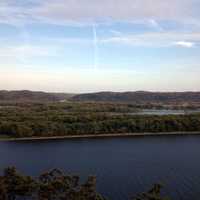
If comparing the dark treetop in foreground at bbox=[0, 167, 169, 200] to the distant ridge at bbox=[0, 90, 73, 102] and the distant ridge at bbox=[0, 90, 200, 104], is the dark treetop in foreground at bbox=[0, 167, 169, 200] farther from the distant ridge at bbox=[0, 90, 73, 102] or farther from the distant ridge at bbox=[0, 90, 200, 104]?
the distant ridge at bbox=[0, 90, 73, 102]

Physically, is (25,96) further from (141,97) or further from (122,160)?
(122,160)

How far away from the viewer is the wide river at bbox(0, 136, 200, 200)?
11.5 metres

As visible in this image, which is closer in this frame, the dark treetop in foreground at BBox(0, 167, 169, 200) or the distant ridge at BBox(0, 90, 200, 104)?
the dark treetop in foreground at BBox(0, 167, 169, 200)

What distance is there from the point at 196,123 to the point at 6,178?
893 inches

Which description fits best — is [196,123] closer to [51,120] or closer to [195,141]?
[195,141]

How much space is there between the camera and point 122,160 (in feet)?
52.1

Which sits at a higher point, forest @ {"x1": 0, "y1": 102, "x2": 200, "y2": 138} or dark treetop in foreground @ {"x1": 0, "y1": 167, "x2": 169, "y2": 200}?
dark treetop in foreground @ {"x1": 0, "y1": 167, "x2": 169, "y2": 200}

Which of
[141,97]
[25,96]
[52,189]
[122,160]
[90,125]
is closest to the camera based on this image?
[52,189]

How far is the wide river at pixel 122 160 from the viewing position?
Answer: 11.5 m

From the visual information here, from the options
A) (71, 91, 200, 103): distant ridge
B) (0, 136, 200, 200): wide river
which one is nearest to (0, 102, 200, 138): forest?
(0, 136, 200, 200): wide river

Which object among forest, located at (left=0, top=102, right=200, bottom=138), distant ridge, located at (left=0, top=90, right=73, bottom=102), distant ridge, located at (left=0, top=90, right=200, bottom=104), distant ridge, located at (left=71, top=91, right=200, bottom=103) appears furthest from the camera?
distant ridge, located at (left=0, top=90, right=73, bottom=102)

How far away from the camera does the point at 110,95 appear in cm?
7762

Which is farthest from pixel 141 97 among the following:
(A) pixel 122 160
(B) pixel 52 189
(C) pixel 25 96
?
(B) pixel 52 189

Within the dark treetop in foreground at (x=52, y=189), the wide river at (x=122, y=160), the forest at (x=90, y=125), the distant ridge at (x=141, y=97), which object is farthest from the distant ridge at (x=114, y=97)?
the dark treetop in foreground at (x=52, y=189)
